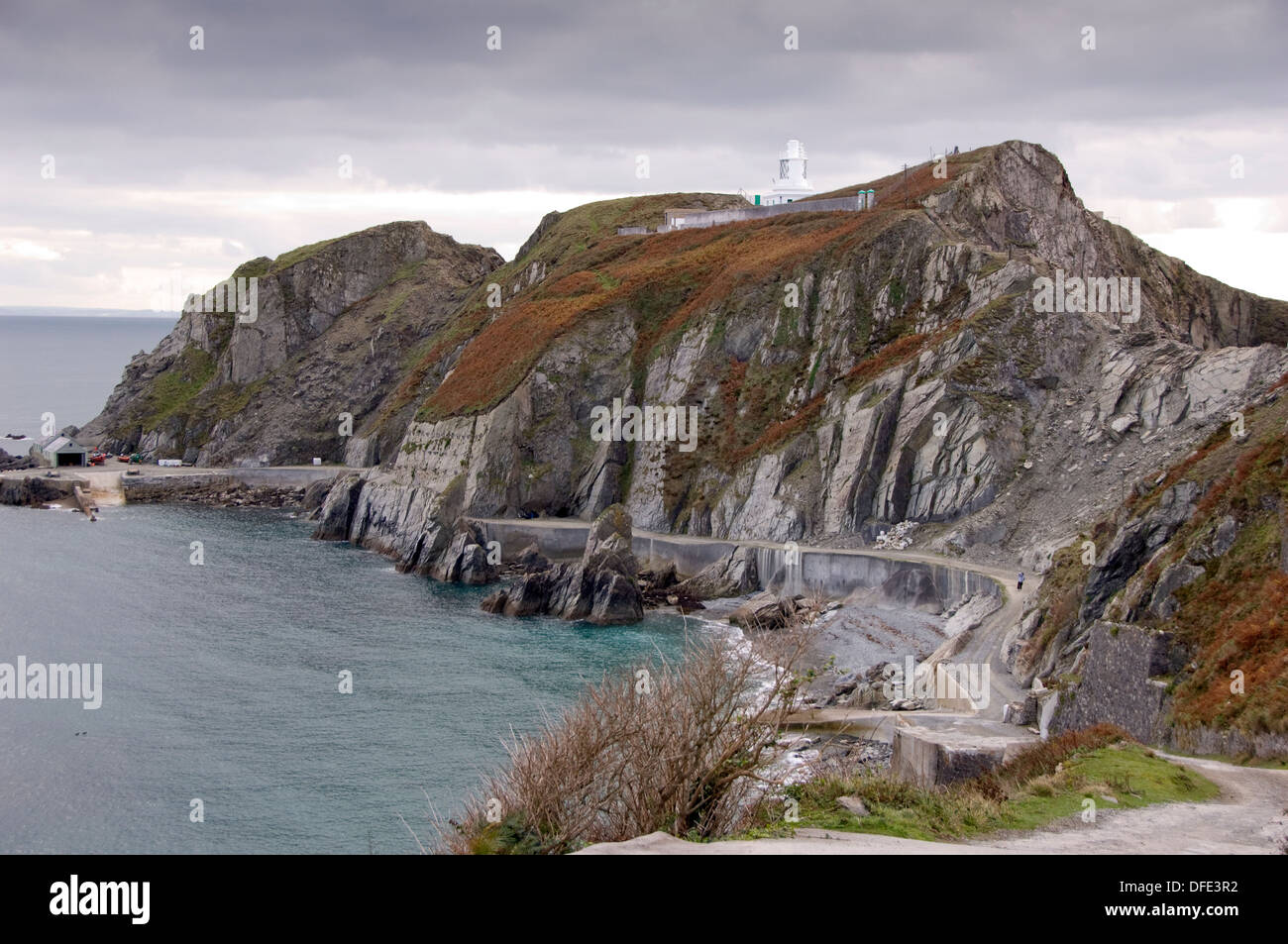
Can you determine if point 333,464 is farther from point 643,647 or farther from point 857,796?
point 857,796

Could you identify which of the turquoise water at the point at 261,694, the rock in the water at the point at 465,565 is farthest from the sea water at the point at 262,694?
the rock in the water at the point at 465,565

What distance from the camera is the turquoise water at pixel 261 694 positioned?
38281 mm

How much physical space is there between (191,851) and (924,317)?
6290 centimetres

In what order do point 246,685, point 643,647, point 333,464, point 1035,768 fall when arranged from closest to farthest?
point 1035,768
point 246,685
point 643,647
point 333,464

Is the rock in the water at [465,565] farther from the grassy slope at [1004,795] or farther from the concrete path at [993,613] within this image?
the grassy slope at [1004,795]

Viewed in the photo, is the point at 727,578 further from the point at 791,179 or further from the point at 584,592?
the point at 791,179

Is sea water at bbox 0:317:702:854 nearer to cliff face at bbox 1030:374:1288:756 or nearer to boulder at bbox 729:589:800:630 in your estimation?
boulder at bbox 729:589:800:630

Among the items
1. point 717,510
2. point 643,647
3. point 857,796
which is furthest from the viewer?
point 717,510

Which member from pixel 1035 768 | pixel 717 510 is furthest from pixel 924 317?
pixel 1035 768

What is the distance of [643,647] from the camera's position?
197 ft

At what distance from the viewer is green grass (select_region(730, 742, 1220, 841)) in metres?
19.7

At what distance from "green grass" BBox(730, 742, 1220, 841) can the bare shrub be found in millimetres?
1233

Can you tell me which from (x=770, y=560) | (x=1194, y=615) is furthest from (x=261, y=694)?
(x=1194, y=615)
